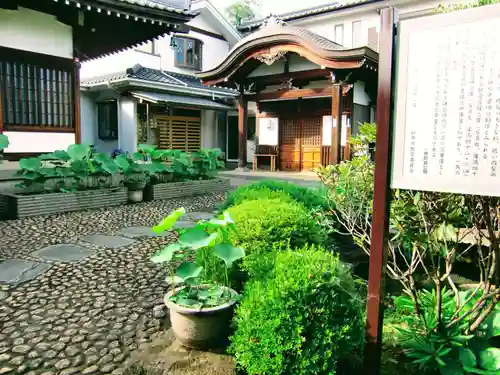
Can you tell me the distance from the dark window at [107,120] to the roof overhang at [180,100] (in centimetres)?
210

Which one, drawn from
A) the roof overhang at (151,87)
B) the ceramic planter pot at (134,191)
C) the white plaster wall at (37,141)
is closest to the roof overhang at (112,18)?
the white plaster wall at (37,141)

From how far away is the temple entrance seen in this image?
639 inches

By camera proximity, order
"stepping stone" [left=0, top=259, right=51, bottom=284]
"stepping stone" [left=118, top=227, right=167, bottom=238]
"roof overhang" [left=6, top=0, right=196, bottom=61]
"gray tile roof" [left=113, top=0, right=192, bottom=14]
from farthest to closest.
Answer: "gray tile roof" [left=113, top=0, right=192, bottom=14] → "roof overhang" [left=6, top=0, right=196, bottom=61] → "stepping stone" [left=118, top=227, right=167, bottom=238] → "stepping stone" [left=0, top=259, right=51, bottom=284]

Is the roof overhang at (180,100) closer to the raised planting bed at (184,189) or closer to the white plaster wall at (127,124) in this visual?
the white plaster wall at (127,124)

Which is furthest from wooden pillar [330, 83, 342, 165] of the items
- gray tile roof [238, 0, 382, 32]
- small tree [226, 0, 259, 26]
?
small tree [226, 0, 259, 26]

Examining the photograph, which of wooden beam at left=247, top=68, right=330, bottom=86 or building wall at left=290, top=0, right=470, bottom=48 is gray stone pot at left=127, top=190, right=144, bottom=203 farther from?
building wall at left=290, top=0, right=470, bottom=48

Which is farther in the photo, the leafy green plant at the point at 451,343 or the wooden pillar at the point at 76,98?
the wooden pillar at the point at 76,98

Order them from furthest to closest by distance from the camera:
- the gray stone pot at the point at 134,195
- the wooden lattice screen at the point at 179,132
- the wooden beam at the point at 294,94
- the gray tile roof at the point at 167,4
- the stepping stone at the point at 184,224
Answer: the wooden lattice screen at the point at 179,132
the wooden beam at the point at 294,94
the gray stone pot at the point at 134,195
the gray tile roof at the point at 167,4
the stepping stone at the point at 184,224

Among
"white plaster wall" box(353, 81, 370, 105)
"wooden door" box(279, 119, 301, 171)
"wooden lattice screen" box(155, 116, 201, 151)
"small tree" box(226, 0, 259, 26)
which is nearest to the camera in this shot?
"white plaster wall" box(353, 81, 370, 105)

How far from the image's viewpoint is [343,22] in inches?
716

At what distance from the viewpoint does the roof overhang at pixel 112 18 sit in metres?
7.32

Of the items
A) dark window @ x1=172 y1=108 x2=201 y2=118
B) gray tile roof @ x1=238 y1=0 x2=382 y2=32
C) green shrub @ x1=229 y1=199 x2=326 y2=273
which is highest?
gray tile roof @ x1=238 y1=0 x2=382 y2=32

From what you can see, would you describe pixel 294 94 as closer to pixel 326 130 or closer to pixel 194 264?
pixel 326 130

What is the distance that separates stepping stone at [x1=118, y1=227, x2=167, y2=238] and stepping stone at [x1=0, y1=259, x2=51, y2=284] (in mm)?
1454
